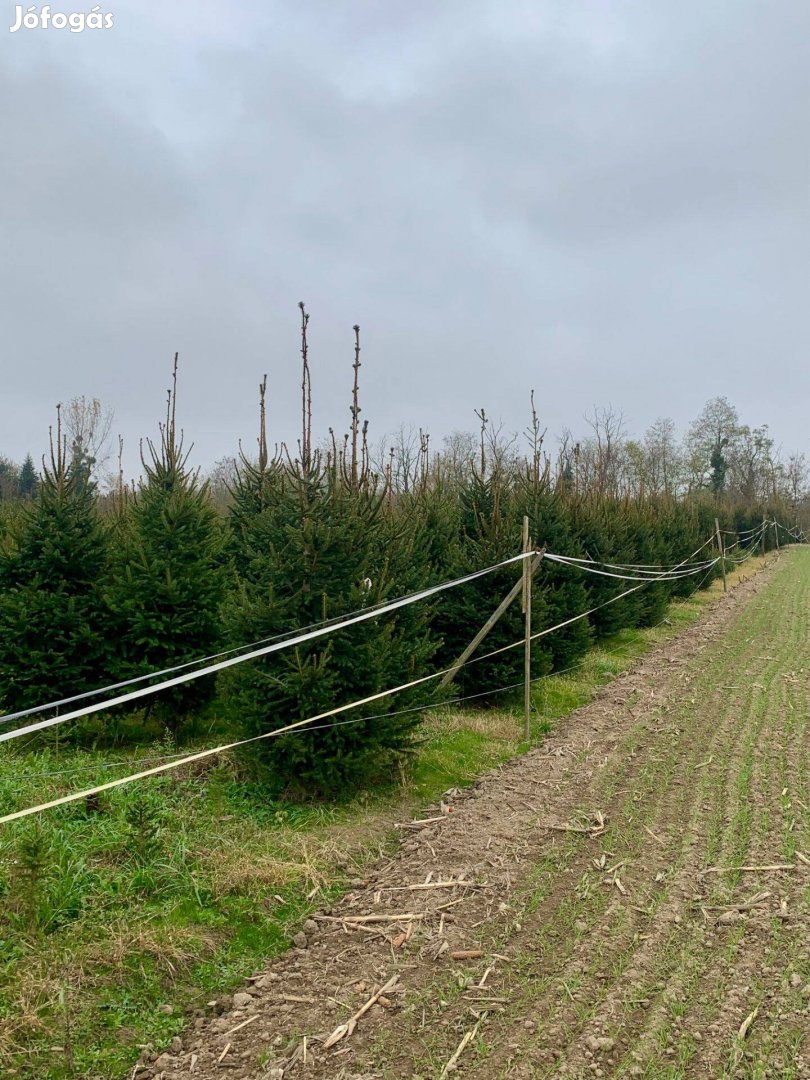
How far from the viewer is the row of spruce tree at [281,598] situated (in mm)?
5301

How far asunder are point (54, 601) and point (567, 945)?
5.44 meters

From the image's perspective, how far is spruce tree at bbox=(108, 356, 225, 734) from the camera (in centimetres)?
678

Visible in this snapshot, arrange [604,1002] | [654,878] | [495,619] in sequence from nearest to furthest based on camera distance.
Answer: [604,1002] < [654,878] < [495,619]

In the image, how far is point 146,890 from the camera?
13.0ft

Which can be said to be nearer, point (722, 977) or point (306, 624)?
point (722, 977)

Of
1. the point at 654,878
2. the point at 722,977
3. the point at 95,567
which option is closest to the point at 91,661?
the point at 95,567

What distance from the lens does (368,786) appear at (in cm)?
570

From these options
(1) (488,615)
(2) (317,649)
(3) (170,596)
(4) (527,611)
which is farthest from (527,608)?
(3) (170,596)

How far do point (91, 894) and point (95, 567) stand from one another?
410 centimetres

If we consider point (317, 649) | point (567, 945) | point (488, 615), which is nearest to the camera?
point (567, 945)

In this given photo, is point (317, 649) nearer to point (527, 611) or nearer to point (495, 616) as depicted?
point (527, 611)

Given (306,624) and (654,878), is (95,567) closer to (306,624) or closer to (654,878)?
(306,624)

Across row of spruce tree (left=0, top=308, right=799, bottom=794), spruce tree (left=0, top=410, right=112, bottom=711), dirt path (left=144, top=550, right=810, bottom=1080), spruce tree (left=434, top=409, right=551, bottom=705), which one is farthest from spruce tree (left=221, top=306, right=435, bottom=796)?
spruce tree (left=434, top=409, right=551, bottom=705)

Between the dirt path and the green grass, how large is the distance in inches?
9.0
